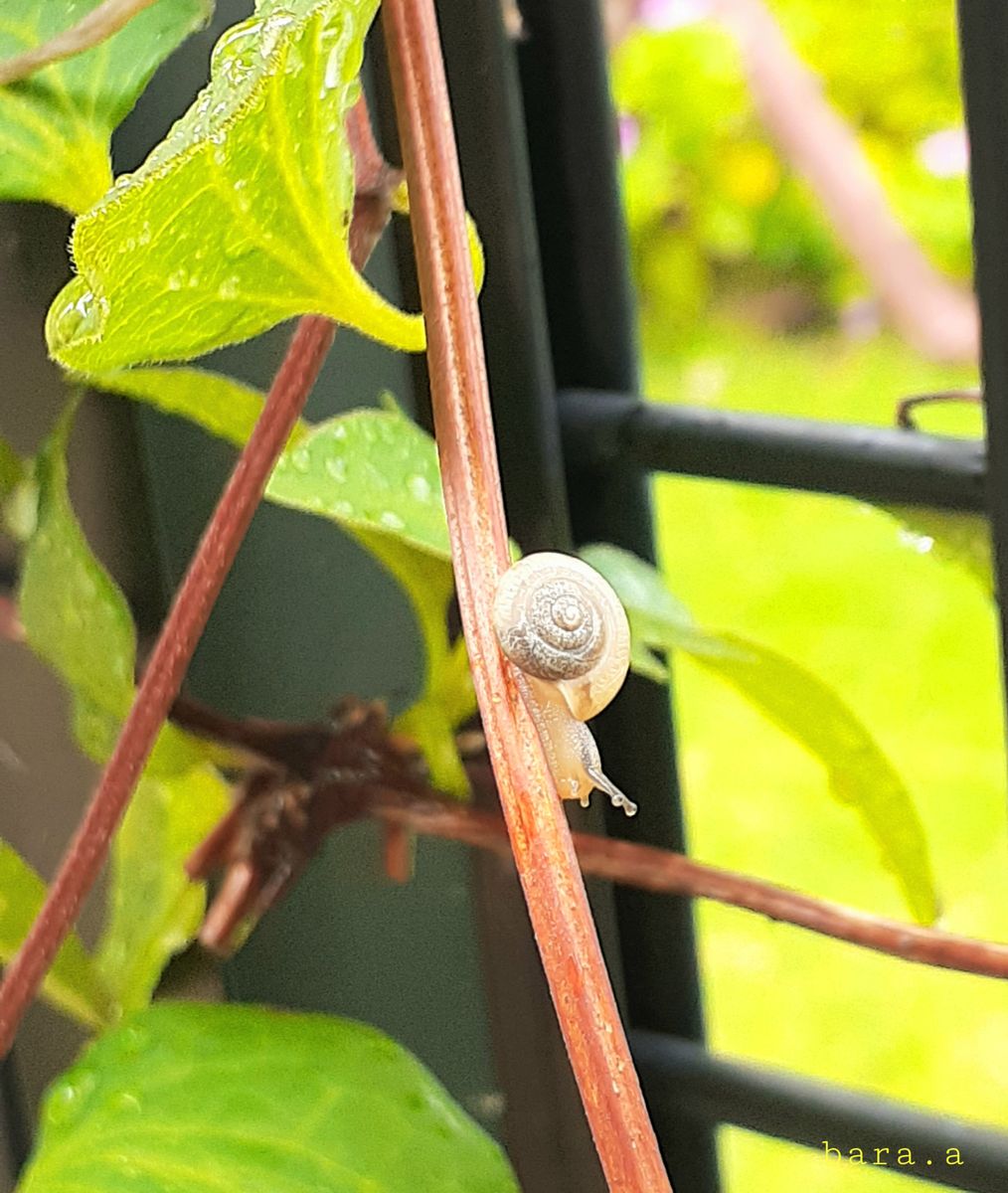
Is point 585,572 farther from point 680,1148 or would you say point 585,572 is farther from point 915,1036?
point 915,1036

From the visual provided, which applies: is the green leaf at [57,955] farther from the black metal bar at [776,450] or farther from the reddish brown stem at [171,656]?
the black metal bar at [776,450]

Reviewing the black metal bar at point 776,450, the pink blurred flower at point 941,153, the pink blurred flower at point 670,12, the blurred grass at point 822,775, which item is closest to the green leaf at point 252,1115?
the black metal bar at point 776,450

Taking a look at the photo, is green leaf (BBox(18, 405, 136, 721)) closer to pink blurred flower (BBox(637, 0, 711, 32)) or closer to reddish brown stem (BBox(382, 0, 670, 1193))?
reddish brown stem (BBox(382, 0, 670, 1193))

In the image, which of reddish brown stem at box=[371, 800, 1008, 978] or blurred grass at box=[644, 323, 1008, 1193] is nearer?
reddish brown stem at box=[371, 800, 1008, 978]

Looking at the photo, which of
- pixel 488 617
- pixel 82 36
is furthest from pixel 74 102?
pixel 488 617

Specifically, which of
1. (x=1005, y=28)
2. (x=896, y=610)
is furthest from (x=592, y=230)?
(x=896, y=610)

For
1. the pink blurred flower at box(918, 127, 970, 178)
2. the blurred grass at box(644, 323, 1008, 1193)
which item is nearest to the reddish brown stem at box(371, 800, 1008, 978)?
the blurred grass at box(644, 323, 1008, 1193)
